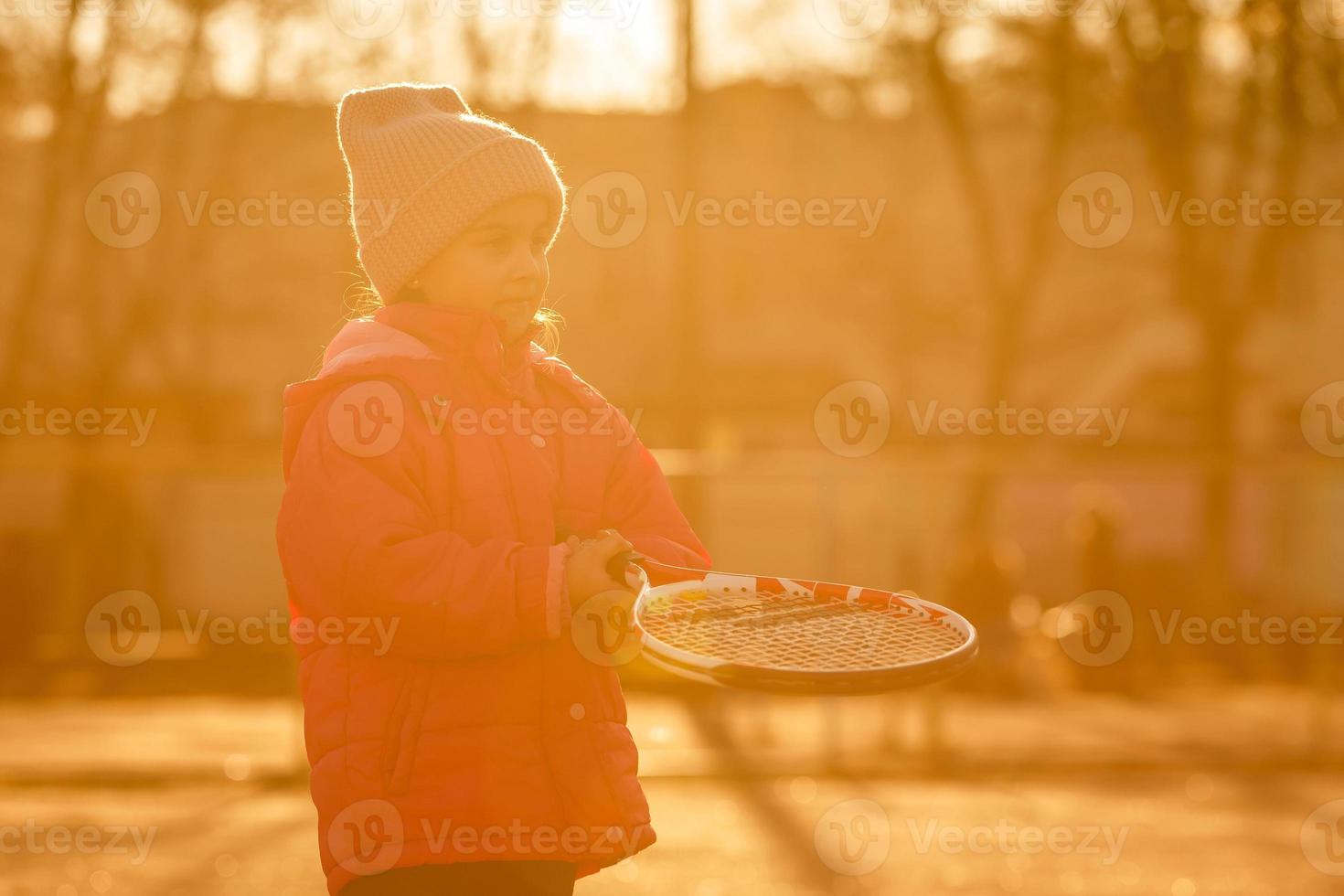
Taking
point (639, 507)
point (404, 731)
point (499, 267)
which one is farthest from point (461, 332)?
point (404, 731)

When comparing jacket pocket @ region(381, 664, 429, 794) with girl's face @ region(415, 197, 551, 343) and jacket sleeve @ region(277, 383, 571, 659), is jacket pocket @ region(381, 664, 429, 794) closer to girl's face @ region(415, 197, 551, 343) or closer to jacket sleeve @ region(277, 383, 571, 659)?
jacket sleeve @ region(277, 383, 571, 659)

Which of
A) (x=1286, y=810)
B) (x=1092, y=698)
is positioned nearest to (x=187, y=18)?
(x=1092, y=698)

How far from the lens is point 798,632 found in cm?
292

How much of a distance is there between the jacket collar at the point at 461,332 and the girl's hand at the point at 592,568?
1.20ft

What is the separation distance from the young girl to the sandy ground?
4.60 m

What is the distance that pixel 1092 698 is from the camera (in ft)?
44.2

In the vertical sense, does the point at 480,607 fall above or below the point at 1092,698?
above

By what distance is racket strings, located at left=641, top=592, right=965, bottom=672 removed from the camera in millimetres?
2705

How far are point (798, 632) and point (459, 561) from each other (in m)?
0.61

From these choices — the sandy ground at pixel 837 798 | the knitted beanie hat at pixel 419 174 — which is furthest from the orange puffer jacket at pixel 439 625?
the sandy ground at pixel 837 798

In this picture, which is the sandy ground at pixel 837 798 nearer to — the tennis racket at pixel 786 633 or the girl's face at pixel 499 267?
the tennis racket at pixel 786 633

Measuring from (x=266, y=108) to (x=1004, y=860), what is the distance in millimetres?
15907

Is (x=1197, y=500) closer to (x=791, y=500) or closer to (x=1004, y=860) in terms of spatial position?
(x=791, y=500)

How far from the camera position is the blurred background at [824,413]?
9.26m
